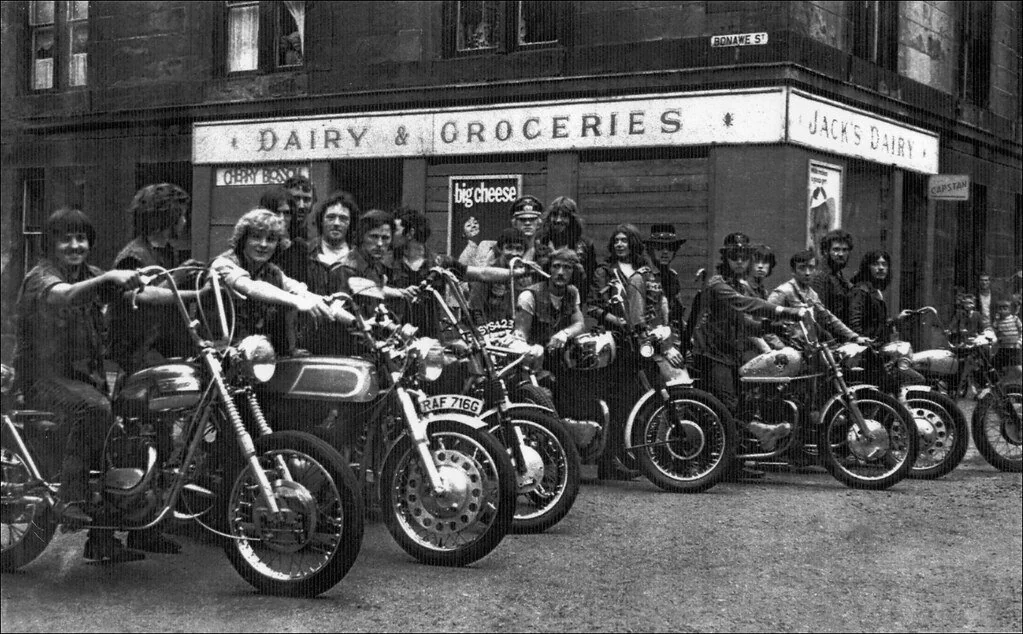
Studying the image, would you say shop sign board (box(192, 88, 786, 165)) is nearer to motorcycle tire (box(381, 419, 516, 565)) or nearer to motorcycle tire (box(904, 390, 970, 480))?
motorcycle tire (box(381, 419, 516, 565))

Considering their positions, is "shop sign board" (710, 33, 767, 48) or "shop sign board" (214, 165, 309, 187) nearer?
"shop sign board" (214, 165, 309, 187)

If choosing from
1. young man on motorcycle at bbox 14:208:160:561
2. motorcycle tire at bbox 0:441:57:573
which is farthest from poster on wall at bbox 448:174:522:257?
A: motorcycle tire at bbox 0:441:57:573

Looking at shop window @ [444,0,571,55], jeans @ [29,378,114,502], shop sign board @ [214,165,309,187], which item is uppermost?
shop window @ [444,0,571,55]

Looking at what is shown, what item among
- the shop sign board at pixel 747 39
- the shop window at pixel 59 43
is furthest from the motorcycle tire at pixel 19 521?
the shop sign board at pixel 747 39

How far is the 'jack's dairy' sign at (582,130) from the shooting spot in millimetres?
7430

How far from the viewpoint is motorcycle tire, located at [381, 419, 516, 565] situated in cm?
542

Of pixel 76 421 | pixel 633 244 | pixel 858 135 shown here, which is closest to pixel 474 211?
pixel 633 244

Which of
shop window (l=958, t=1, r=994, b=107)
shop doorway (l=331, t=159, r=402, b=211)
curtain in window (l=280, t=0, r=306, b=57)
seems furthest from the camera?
shop window (l=958, t=1, r=994, b=107)

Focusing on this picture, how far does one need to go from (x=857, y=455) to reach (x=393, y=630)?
4.46 meters

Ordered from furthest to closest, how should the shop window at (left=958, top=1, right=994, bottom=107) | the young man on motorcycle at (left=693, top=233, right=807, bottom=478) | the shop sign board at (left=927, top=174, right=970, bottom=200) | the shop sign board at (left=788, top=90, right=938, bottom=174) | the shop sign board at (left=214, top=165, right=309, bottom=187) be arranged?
the shop window at (left=958, top=1, right=994, bottom=107), the shop sign board at (left=927, top=174, right=970, bottom=200), the shop sign board at (left=788, top=90, right=938, bottom=174), the young man on motorcycle at (left=693, top=233, right=807, bottom=478), the shop sign board at (left=214, top=165, right=309, bottom=187)

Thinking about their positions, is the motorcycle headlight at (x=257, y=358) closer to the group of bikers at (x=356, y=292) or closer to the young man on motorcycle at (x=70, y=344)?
the group of bikers at (x=356, y=292)

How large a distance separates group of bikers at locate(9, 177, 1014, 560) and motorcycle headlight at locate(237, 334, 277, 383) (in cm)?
31

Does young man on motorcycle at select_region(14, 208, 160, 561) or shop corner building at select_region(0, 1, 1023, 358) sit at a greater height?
shop corner building at select_region(0, 1, 1023, 358)

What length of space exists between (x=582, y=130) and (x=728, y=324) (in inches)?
134
